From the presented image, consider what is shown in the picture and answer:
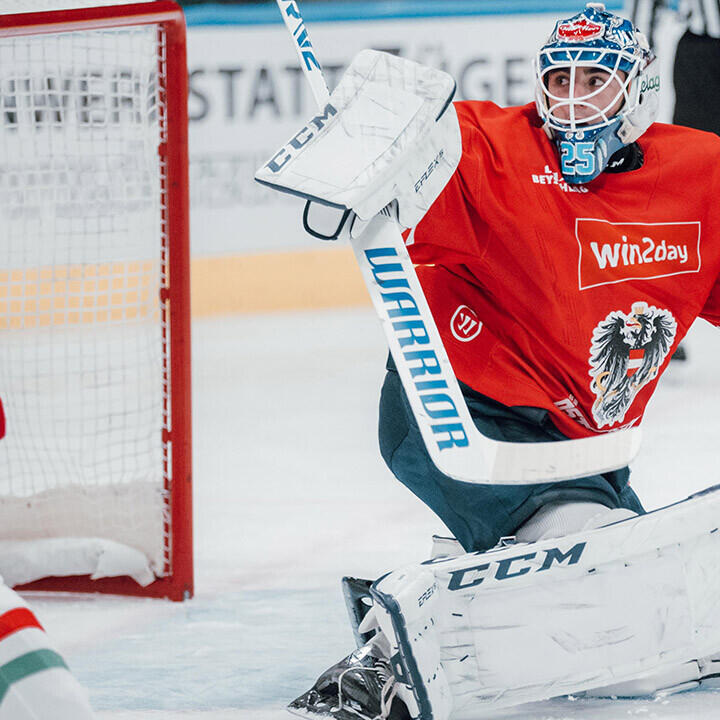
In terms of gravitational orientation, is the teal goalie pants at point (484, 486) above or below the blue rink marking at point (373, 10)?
above

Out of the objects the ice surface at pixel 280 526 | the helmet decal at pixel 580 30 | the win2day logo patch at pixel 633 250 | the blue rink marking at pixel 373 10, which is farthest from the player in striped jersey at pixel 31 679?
the blue rink marking at pixel 373 10

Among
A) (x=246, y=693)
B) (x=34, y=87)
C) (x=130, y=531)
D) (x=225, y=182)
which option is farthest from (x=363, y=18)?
(x=246, y=693)

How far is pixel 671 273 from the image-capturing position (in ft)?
6.38

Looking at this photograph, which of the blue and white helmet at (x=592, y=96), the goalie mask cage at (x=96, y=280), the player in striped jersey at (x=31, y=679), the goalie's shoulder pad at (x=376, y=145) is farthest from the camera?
the goalie mask cage at (x=96, y=280)

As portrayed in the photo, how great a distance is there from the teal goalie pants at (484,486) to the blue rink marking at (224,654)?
0.30 metres

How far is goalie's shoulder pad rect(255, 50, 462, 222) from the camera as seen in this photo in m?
1.45

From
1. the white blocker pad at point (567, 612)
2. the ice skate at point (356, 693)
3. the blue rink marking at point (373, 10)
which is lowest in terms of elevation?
the blue rink marking at point (373, 10)

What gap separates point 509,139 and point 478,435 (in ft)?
1.72

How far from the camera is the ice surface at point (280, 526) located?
6.26 ft

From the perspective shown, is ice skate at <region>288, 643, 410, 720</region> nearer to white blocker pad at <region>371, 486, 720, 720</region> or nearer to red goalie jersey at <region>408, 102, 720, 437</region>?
white blocker pad at <region>371, 486, 720, 720</region>

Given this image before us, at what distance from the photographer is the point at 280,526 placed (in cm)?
288

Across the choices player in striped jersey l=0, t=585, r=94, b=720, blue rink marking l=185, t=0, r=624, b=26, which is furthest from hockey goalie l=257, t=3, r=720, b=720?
blue rink marking l=185, t=0, r=624, b=26

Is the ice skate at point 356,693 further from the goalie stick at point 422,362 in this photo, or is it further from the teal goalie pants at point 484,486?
the goalie stick at point 422,362

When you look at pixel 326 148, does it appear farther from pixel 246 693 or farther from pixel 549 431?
pixel 246 693
